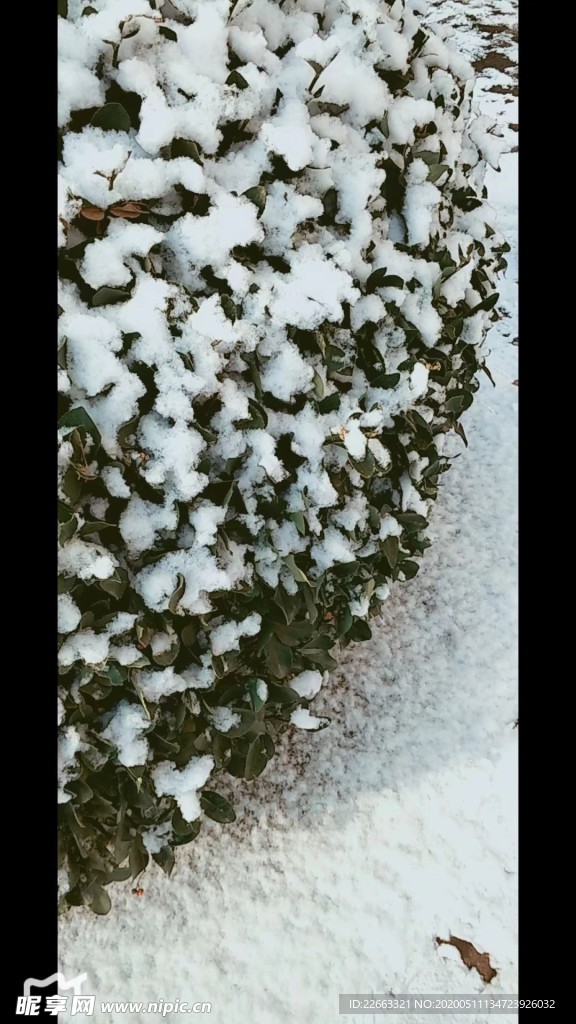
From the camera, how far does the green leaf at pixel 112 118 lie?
4.90 feet

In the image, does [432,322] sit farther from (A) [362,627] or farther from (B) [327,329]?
(A) [362,627]

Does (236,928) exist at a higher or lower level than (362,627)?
lower

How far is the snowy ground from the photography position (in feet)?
6.69

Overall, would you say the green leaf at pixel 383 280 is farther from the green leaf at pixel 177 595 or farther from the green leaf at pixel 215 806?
the green leaf at pixel 215 806

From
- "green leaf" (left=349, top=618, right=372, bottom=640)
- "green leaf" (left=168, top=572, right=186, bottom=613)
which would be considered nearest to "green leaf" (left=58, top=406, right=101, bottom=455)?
"green leaf" (left=168, top=572, right=186, bottom=613)

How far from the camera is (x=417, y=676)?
274cm

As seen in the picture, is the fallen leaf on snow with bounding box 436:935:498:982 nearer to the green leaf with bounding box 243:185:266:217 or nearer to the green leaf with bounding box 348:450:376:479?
the green leaf with bounding box 348:450:376:479

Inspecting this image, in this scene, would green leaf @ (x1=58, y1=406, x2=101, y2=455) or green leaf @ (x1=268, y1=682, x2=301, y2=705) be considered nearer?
green leaf @ (x1=58, y1=406, x2=101, y2=455)

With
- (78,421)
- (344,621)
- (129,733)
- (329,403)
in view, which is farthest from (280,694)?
(78,421)

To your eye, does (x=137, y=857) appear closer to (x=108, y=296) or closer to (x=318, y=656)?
(x=318, y=656)

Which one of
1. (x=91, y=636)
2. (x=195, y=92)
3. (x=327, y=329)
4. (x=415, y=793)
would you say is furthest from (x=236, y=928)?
(x=195, y=92)

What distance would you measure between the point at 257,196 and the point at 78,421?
603mm
